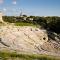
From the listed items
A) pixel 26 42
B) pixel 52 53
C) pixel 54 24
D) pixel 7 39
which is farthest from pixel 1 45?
pixel 54 24

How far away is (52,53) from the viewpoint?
53.4 meters

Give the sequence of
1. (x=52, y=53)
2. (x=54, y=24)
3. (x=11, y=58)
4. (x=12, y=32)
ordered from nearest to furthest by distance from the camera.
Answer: (x=11, y=58) < (x=52, y=53) < (x=12, y=32) < (x=54, y=24)

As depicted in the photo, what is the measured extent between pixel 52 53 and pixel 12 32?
41.3ft

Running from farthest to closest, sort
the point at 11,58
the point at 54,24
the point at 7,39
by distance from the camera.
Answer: the point at 54,24 → the point at 7,39 → the point at 11,58

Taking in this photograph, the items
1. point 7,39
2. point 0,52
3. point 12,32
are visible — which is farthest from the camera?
point 12,32

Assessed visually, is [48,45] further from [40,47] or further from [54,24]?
[54,24]

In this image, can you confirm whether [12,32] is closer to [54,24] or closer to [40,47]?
[40,47]

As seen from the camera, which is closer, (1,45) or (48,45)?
(1,45)

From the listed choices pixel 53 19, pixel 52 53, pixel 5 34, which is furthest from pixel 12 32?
pixel 53 19

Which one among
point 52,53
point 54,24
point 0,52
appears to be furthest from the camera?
point 54,24

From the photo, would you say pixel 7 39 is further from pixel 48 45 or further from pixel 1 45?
pixel 48 45

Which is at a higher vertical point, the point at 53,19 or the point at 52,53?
the point at 53,19

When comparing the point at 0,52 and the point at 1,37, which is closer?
the point at 0,52

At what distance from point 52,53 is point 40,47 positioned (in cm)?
493
